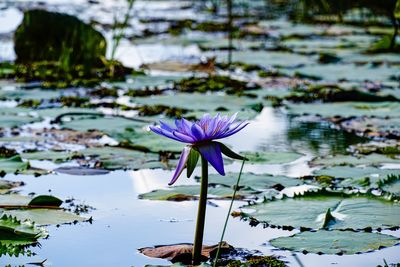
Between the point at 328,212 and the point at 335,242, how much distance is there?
0.55 ft

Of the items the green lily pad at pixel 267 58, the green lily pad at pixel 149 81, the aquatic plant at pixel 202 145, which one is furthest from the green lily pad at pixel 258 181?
the green lily pad at pixel 267 58

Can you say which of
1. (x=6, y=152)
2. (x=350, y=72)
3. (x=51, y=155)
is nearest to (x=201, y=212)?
(x=51, y=155)

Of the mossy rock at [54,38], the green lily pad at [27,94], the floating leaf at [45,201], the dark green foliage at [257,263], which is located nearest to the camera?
the dark green foliage at [257,263]

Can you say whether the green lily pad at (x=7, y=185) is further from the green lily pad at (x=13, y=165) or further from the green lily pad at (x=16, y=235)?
the green lily pad at (x=16, y=235)

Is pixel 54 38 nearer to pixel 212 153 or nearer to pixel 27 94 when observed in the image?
pixel 27 94

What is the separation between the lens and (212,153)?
1.80 metres

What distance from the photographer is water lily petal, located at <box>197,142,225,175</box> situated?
180 centimetres

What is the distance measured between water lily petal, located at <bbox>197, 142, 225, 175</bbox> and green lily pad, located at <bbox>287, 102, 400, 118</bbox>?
2262mm

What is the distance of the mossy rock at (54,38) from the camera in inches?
238

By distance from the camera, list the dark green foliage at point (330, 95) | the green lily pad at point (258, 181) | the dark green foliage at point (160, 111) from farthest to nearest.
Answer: the dark green foliage at point (330, 95) < the dark green foliage at point (160, 111) < the green lily pad at point (258, 181)

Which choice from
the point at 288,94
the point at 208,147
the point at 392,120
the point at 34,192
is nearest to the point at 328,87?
the point at 288,94

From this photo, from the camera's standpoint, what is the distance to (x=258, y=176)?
284 centimetres

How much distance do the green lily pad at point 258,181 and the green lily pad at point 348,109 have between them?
125 cm

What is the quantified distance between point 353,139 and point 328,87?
1.42 meters
